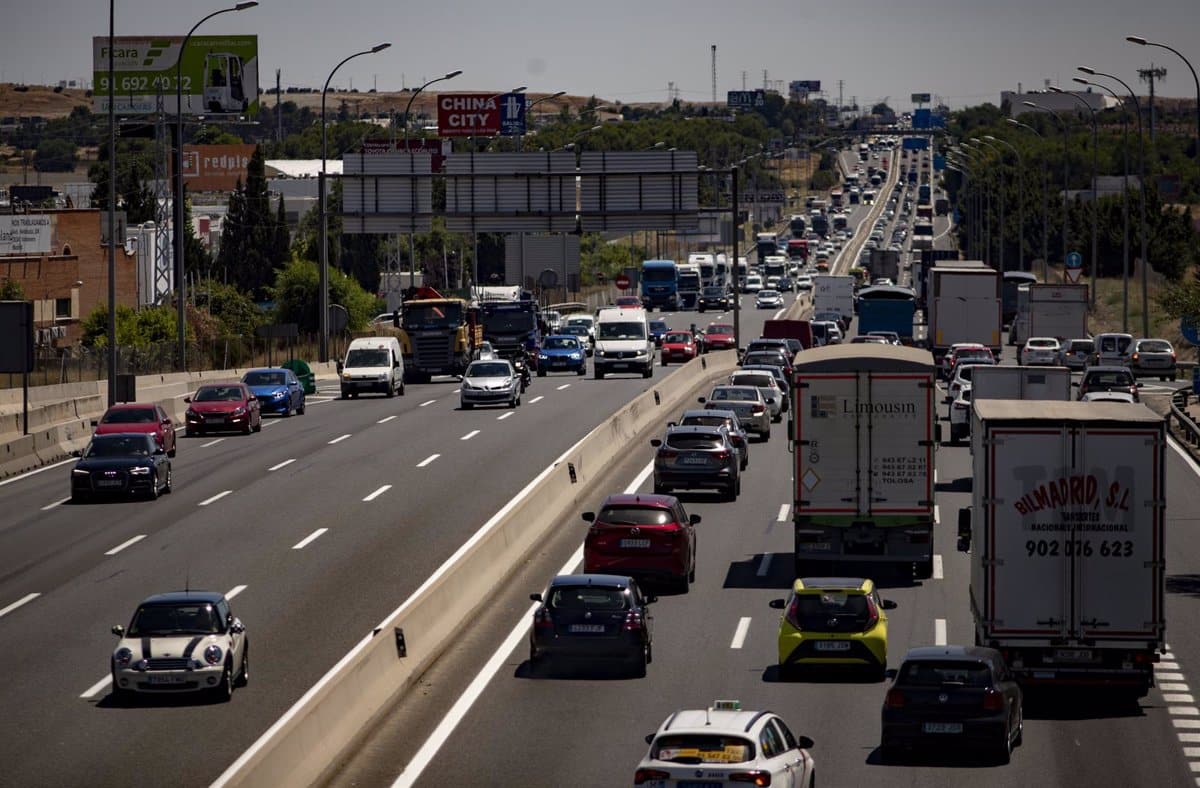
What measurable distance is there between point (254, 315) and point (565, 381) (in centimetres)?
4094

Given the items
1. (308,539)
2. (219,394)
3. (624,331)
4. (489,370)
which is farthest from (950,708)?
(624,331)

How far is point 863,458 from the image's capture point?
3200 cm

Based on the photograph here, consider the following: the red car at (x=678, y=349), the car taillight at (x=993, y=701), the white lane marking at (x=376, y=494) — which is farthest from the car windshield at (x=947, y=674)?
the red car at (x=678, y=349)

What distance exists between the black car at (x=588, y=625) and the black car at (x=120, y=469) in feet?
58.7

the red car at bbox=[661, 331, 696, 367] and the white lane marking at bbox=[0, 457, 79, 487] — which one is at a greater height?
the red car at bbox=[661, 331, 696, 367]

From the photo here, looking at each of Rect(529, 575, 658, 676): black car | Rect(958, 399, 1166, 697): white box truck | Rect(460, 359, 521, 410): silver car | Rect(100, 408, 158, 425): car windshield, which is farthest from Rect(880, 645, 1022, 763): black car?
Rect(460, 359, 521, 410): silver car

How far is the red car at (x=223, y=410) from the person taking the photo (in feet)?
176

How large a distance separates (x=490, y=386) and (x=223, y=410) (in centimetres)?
962

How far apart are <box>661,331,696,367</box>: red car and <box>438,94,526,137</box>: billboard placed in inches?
1982

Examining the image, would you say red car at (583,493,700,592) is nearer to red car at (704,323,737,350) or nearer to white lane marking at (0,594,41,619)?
white lane marking at (0,594,41,619)

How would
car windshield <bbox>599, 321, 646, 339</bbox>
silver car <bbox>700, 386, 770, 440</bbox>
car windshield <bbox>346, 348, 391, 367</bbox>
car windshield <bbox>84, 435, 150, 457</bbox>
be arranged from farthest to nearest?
car windshield <bbox>599, 321, 646, 339</bbox>, car windshield <bbox>346, 348, 391, 367</bbox>, silver car <bbox>700, 386, 770, 440</bbox>, car windshield <bbox>84, 435, 150, 457</bbox>

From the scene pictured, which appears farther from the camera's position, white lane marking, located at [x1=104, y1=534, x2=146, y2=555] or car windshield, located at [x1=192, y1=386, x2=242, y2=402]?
car windshield, located at [x1=192, y1=386, x2=242, y2=402]

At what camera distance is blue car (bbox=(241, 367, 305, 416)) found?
59.7 metres

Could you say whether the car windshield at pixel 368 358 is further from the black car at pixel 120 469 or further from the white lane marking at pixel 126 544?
the white lane marking at pixel 126 544
